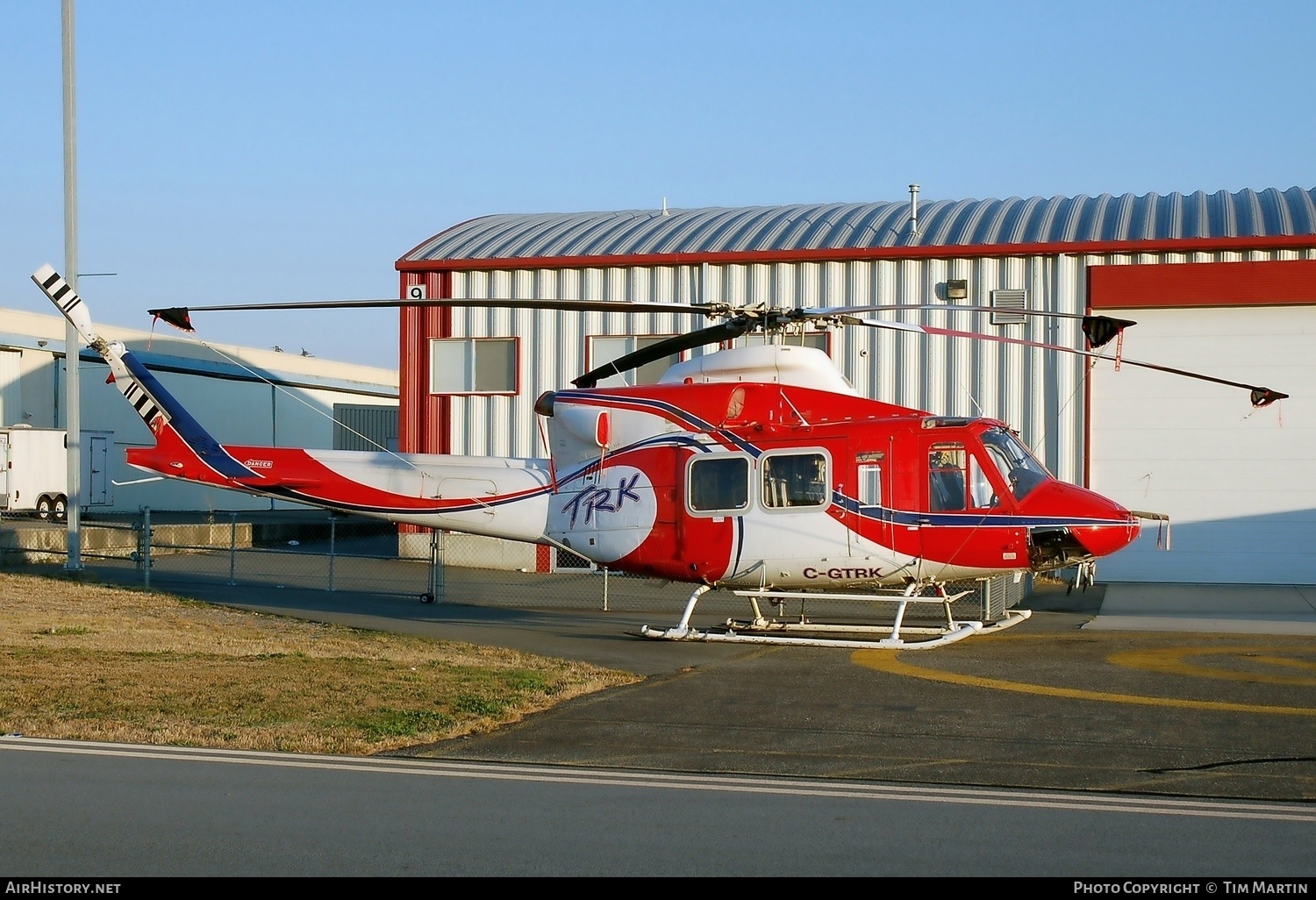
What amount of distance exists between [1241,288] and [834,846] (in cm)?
2005

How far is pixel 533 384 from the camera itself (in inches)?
1050

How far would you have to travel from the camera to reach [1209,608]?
1992 centimetres

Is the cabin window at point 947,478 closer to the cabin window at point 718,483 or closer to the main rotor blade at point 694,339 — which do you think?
the cabin window at point 718,483

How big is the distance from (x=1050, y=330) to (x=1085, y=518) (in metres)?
10.8

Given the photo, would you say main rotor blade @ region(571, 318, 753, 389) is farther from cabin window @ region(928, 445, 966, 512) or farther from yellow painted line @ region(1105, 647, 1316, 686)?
yellow painted line @ region(1105, 647, 1316, 686)

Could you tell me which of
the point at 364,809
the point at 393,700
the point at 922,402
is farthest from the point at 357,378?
the point at 364,809

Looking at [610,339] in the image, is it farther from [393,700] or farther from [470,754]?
[470,754]

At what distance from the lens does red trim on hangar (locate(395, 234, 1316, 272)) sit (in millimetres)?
23188

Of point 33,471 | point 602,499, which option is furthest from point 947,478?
point 33,471

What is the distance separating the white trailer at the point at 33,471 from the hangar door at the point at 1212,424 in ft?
96.2

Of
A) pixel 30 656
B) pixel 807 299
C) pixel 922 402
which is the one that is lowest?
pixel 30 656

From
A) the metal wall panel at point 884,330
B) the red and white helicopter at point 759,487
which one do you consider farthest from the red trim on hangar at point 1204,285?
the red and white helicopter at point 759,487

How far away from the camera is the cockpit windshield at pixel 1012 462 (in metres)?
14.4

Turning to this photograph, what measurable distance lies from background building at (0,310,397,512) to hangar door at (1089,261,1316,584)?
21652mm
